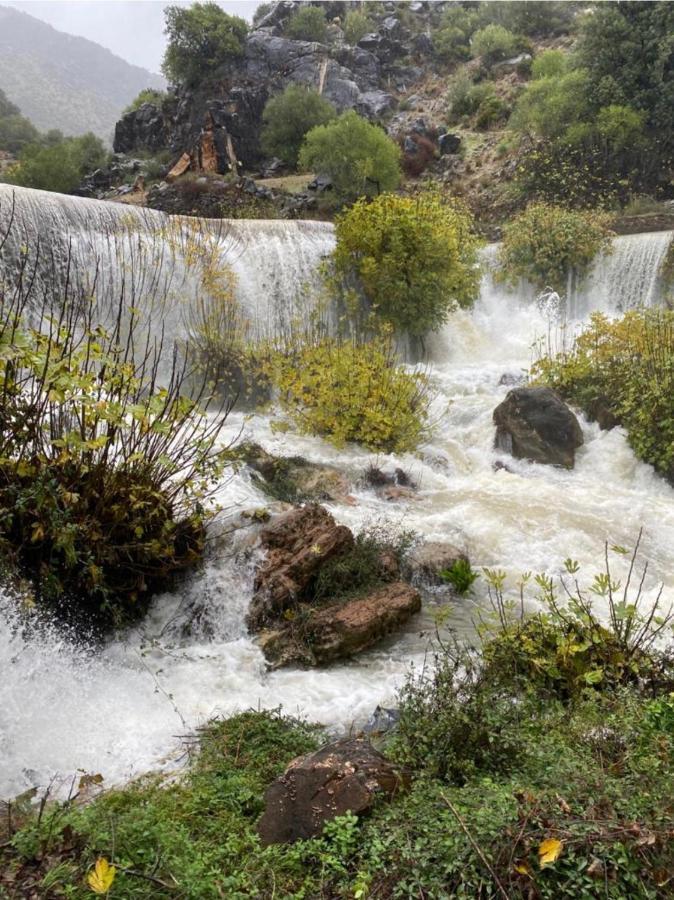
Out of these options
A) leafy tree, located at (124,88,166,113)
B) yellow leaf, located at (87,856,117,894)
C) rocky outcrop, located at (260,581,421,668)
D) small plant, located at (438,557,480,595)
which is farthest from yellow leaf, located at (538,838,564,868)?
leafy tree, located at (124,88,166,113)

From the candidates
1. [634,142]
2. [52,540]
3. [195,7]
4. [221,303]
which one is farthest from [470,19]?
[52,540]

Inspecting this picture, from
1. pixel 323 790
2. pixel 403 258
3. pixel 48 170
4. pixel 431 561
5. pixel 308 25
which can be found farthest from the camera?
pixel 308 25

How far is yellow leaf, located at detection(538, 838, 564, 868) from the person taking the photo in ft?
6.23

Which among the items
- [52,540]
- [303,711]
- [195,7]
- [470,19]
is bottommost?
[303,711]

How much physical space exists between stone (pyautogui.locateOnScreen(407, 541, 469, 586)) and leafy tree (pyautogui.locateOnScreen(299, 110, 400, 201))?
17683 millimetres

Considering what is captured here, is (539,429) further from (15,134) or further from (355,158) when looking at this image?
(15,134)

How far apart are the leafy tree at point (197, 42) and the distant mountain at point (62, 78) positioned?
33606mm

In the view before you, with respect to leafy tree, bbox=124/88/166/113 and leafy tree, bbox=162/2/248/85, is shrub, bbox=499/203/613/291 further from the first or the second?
leafy tree, bbox=124/88/166/113

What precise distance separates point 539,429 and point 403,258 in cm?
592

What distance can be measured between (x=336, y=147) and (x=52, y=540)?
2070 centimetres

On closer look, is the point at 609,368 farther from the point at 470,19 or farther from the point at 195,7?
the point at 470,19

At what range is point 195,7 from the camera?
3086cm

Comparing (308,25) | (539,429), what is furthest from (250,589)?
(308,25)

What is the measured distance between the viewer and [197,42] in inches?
1197
